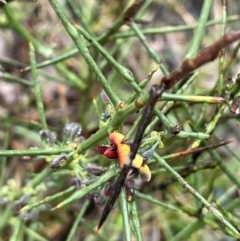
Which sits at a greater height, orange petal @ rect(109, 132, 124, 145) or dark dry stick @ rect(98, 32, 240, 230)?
orange petal @ rect(109, 132, 124, 145)

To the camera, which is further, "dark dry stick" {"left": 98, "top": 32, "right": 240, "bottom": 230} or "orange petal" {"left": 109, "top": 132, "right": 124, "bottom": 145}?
"orange petal" {"left": 109, "top": 132, "right": 124, "bottom": 145}

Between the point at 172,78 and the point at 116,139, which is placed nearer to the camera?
the point at 172,78

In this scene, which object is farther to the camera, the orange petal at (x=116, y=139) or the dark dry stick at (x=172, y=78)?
the orange petal at (x=116, y=139)

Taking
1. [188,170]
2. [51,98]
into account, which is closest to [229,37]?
[188,170]

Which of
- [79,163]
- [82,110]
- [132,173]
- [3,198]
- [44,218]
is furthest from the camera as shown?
[44,218]

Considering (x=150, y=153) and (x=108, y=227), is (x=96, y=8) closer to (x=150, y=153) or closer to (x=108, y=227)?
(x=108, y=227)

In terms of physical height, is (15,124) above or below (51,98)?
below

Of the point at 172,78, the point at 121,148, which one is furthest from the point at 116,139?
the point at 172,78

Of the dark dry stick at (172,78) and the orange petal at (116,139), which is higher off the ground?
the orange petal at (116,139)

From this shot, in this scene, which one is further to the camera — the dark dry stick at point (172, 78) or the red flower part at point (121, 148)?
the red flower part at point (121, 148)

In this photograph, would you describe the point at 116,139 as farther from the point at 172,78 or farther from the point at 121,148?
the point at 172,78

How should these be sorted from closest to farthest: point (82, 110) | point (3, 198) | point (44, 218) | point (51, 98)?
point (3, 198)
point (82, 110)
point (44, 218)
point (51, 98)
